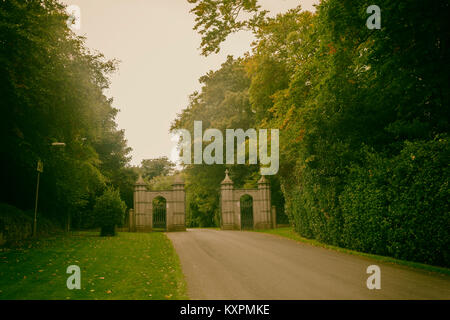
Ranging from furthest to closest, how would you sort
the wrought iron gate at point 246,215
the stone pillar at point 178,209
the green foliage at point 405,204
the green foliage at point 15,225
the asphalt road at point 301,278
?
the wrought iron gate at point 246,215
the stone pillar at point 178,209
the green foliage at point 15,225
the green foliage at point 405,204
the asphalt road at point 301,278

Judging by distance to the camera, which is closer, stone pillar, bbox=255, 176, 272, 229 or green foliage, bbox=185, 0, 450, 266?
green foliage, bbox=185, 0, 450, 266

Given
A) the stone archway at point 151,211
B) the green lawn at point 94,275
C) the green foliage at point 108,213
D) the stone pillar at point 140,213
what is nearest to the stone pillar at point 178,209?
the stone archway at point 151,211

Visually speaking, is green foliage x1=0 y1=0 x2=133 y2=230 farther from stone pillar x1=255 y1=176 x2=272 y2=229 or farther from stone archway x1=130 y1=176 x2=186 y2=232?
stone pillar x1=255 y1=176 x2=272 y2=229

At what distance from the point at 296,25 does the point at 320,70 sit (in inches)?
281

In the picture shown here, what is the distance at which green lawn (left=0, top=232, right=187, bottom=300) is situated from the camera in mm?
6411

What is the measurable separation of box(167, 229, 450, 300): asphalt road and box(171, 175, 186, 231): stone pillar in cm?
1625

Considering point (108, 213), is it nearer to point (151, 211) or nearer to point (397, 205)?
point (151, 211)

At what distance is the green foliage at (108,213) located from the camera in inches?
846

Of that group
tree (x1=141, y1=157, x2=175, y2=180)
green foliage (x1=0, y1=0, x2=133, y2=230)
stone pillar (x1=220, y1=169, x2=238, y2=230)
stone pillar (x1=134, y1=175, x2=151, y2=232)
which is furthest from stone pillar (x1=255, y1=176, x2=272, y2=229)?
tree (x1=141, y1=157, x2=175, y2=180)


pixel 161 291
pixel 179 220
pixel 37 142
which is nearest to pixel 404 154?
pixel 161 291

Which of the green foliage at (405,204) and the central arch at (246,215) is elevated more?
the green foliage at (405,204)

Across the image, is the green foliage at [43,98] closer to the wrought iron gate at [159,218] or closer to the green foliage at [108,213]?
the green foliage at [108,213]

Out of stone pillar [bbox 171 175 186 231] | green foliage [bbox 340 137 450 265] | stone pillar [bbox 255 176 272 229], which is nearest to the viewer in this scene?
green foliage [bbox 340 137 450 265]

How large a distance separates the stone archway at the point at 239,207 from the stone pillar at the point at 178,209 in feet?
11.1
